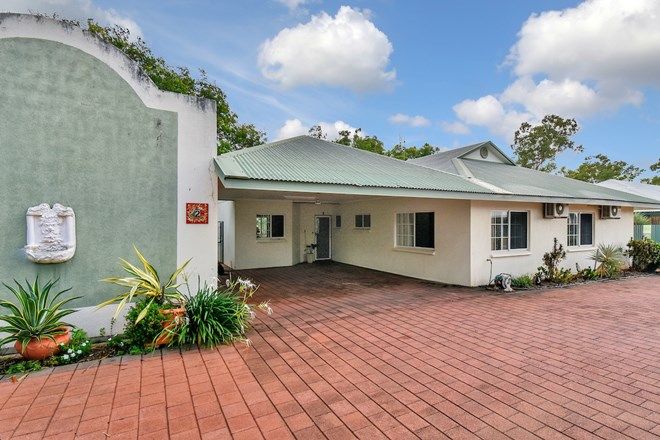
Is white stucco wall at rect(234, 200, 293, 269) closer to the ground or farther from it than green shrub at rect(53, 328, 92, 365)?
farther from it

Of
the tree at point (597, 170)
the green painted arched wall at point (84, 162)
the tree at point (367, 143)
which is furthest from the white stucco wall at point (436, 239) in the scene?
the tree at point (597, 170)

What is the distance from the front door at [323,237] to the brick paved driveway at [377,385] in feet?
29.8

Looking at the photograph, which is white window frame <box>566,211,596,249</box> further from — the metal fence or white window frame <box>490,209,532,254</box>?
the metal fence

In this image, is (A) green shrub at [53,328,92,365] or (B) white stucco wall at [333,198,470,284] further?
(B) white stucco wall at [333,198,470,284]

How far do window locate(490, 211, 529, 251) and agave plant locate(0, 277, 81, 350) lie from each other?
9.99 meters

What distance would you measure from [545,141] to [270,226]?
3473 cm

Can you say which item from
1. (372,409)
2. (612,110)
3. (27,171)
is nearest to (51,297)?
(27,171)

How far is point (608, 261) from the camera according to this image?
11.5m

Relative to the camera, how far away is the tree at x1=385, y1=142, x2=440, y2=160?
29.7 metres

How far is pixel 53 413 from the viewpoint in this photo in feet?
10.6

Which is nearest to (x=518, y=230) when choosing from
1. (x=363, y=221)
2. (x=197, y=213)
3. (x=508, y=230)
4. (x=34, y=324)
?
(x=508, y=230)

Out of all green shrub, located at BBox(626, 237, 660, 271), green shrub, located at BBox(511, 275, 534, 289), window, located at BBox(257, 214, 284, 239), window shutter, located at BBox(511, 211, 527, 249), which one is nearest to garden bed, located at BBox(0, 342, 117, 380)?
window, located at BBox(257, 214, 284, 239)

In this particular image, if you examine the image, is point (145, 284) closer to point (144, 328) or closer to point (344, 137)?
point (144, 328)

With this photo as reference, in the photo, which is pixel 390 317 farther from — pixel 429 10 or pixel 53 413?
pixel 429 10
